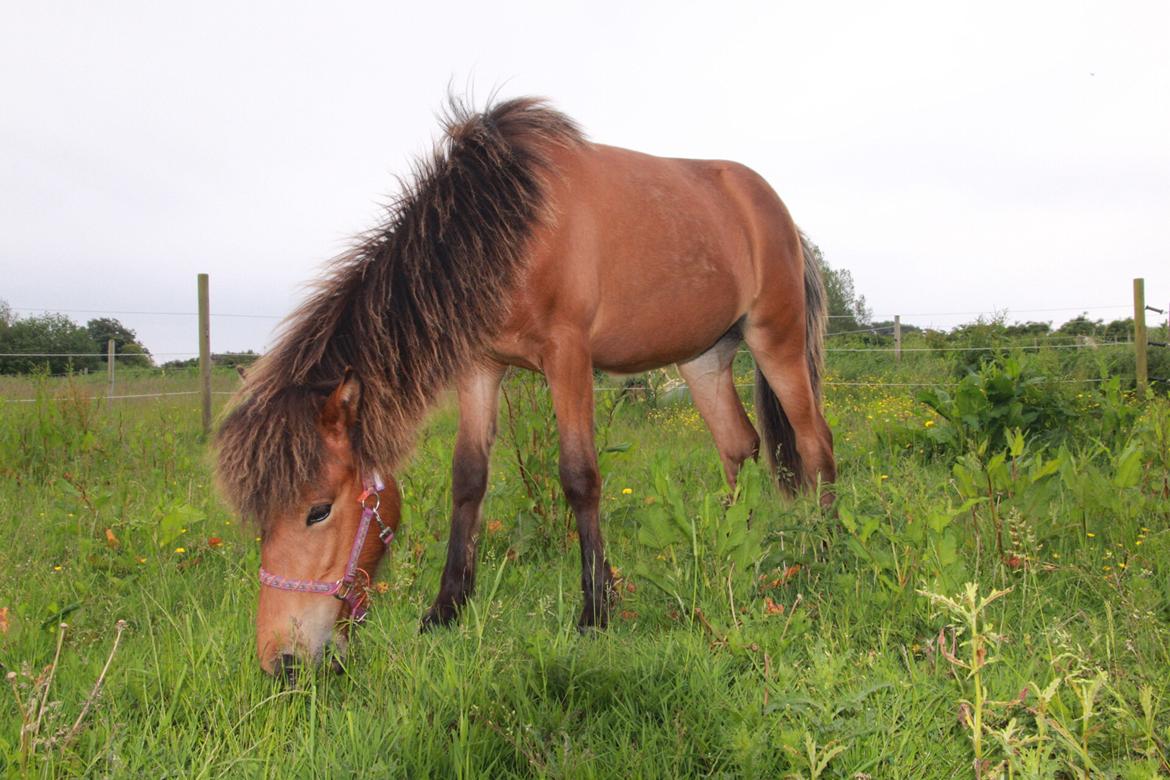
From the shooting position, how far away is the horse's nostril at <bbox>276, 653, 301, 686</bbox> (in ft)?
8.15

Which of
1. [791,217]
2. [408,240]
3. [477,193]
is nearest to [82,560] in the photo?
[408,240]

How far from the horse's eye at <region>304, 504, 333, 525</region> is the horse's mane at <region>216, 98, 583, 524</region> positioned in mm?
97

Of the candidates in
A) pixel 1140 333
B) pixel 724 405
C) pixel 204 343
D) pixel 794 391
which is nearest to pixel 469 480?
pixel 724 405

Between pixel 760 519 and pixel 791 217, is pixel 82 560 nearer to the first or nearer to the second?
pixel 760 519

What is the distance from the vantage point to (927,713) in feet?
7.02

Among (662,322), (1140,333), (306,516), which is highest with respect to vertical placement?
(1140,333)

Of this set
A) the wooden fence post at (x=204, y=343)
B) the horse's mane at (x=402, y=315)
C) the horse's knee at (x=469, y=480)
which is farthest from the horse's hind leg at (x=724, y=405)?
the wooden fence post at (x=204, y=343)

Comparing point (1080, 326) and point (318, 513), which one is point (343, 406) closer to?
point (318, 513)

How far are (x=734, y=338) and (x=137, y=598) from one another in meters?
3.65

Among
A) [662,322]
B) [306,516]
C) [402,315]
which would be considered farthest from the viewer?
[662,322]

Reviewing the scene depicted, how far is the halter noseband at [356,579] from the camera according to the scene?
2.65 metres

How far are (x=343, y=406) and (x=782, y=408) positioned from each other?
3.15 metres

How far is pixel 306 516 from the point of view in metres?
2.73

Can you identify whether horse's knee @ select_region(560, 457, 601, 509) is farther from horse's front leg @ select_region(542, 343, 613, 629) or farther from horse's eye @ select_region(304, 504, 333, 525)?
horse's eye @ select_region(304, 504, 333, 525)
